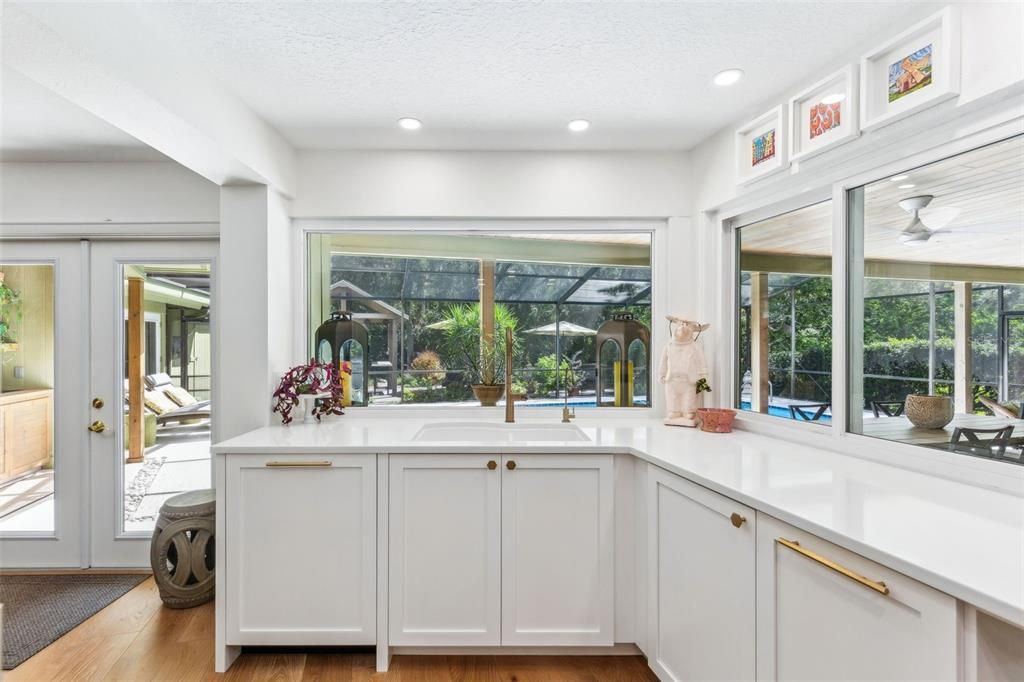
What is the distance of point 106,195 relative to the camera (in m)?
2.77

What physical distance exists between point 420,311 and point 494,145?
0.98 m

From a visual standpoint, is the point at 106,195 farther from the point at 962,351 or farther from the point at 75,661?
the point at 962,351

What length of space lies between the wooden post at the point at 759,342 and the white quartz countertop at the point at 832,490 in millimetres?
186

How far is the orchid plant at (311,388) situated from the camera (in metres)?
2.43

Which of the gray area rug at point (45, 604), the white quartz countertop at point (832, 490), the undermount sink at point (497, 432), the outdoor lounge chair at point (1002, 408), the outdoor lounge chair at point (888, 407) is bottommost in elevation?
the gray area rug at point (45, 604)

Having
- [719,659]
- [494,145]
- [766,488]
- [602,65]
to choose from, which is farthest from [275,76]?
[719,659]

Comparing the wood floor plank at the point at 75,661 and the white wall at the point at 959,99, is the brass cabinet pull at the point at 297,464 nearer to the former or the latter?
the wood floor plank at the point at 75,661

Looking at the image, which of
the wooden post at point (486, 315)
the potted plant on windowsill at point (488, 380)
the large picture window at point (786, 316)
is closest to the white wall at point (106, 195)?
the wooden post at point (486, 315)

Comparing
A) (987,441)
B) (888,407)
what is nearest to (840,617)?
(987,441)

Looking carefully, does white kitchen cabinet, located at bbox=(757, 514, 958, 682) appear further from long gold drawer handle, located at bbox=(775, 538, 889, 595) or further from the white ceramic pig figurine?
the white ceramic pig figurine

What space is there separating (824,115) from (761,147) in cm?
32

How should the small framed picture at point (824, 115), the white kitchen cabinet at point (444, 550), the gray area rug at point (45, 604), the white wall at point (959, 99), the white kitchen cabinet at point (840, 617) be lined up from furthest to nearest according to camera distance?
1. the gray area rug at point (45, 604)
2. the white kitchen cabinet at point (444, 550)
3. the small framed picture at point (824, 115)
4. the white wall at point (959, 99)
5. the white kitchen cabinet at point (840, 617)

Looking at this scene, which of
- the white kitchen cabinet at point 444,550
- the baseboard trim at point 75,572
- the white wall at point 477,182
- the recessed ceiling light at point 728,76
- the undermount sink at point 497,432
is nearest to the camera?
the recessed ceiling light at point 728,76

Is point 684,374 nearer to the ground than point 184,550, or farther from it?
farther from it
